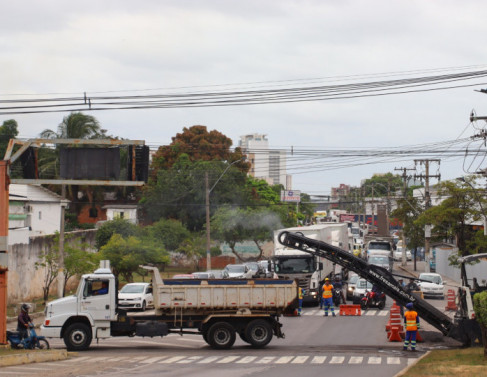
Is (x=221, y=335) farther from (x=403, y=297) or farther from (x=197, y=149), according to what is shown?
(x=197, y=149)

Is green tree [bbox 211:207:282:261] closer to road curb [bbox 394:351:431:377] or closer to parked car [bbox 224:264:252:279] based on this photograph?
parked car [bbox 224:264:252:279]

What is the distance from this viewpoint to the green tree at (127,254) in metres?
45.9

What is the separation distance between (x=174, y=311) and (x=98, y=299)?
2.39 meters

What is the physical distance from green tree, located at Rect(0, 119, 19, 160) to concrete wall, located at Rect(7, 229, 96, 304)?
121ft

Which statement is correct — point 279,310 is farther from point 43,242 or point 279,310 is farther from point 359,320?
point 43,242

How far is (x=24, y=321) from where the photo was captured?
22.2m

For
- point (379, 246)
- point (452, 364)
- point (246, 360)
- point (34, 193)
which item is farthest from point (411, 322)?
point (379, 246)

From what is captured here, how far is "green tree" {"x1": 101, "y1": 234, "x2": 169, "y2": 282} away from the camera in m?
45.9

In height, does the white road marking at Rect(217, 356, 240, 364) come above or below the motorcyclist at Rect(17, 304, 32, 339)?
below

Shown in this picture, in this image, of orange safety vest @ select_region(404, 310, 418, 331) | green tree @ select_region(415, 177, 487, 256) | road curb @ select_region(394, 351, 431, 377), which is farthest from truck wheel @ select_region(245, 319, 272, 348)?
green tree @ select_region(415, 177, 487, 256)

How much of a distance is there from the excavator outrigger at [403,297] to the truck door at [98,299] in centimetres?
742

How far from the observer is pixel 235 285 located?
23.4m

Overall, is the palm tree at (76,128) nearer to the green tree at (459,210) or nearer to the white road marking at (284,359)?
the green tree at (459,210)

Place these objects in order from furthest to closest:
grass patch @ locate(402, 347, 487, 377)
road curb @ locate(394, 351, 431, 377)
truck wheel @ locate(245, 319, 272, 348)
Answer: truck wheel @ locate(245, 319, 272, 348)
road curb @ locate(394, 351, 431, 377)
grass patch @ locate(402, 347, 487, 377)
